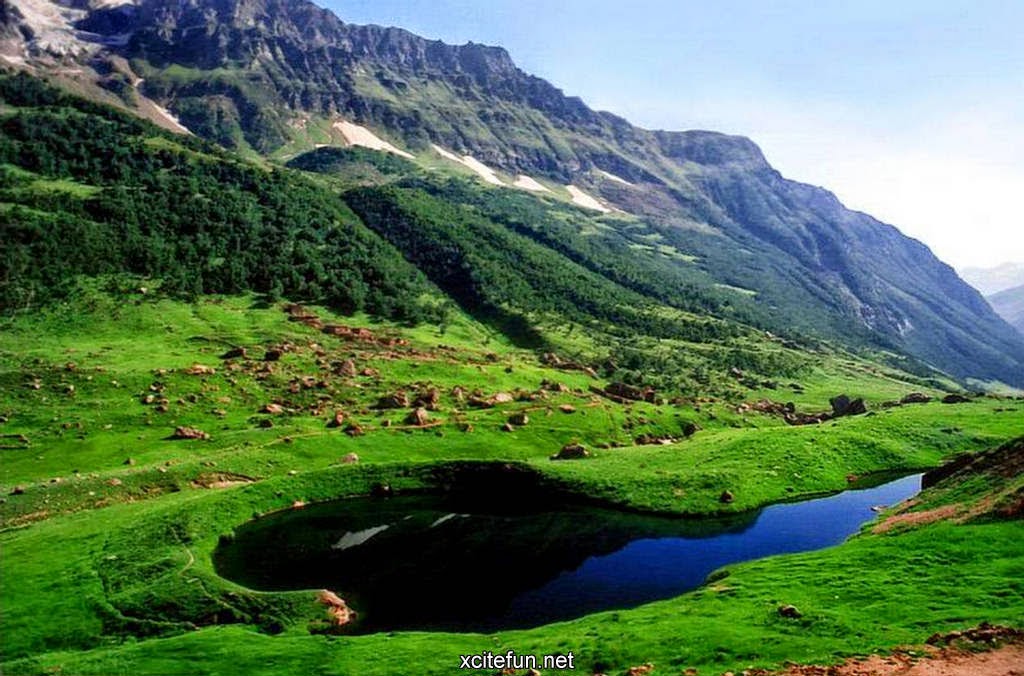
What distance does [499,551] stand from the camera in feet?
236

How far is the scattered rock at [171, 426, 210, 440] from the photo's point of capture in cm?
10781

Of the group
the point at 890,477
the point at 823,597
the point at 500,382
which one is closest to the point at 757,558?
the point at 823,597

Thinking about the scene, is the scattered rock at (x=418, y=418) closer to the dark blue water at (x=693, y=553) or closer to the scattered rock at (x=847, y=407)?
the dark blue water at (x=693, y=553)

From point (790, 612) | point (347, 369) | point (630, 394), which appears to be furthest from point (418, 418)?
point (790, 612)

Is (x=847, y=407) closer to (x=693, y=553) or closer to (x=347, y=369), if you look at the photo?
(x=693, y=553)

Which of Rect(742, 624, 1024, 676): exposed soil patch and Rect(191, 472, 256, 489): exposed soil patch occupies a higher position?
Rect(742, 624, 1024, 676): exposed soil patch

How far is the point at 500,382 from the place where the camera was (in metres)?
163

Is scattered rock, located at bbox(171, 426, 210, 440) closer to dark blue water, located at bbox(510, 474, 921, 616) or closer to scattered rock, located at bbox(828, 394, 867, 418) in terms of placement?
dark blue water, located at bbox(510, 474, 921, 616)

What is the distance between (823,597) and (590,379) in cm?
14619

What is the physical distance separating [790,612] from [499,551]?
114ft

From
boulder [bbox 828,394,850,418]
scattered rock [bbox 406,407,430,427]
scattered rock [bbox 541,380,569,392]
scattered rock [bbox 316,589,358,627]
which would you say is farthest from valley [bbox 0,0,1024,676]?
boulder [bbox 828,394,850,418]

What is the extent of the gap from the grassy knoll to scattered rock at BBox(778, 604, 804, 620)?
0.95 metres

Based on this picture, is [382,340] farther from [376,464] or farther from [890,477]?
[890,477]

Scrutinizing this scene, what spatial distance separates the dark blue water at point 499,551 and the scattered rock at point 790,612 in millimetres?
15537
